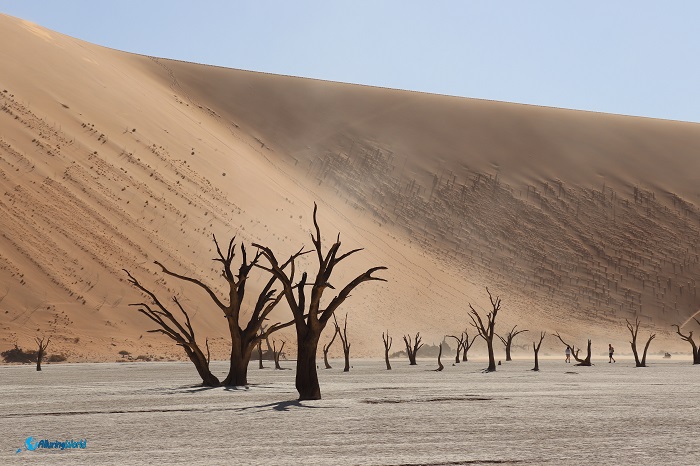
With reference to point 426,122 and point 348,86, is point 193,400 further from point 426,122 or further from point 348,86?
point 348,86

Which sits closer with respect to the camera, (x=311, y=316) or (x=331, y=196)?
(x=311, y=316)

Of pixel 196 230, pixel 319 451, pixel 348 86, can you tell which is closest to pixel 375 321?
pixel 196 230

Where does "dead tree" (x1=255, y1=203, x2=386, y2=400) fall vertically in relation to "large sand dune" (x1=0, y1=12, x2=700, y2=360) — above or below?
below

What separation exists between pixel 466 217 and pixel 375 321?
21946 mm

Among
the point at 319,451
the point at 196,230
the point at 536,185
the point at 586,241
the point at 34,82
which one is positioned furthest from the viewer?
the point at 536,185

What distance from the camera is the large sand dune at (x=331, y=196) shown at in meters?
62.7

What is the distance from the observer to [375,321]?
73.5 meters

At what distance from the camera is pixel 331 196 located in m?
91.5

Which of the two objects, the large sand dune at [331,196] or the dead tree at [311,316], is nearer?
the dead tree at [311,316]

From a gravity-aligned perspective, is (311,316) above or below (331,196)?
below

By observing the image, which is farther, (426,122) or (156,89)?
(426,122)

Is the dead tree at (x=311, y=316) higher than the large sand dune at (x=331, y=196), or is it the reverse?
the large sand dune at (x=331, y=196)

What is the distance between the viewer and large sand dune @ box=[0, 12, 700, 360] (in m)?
62.7

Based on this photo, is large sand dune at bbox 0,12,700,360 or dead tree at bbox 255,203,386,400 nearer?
dead tree at bbox 255,203,386,400
